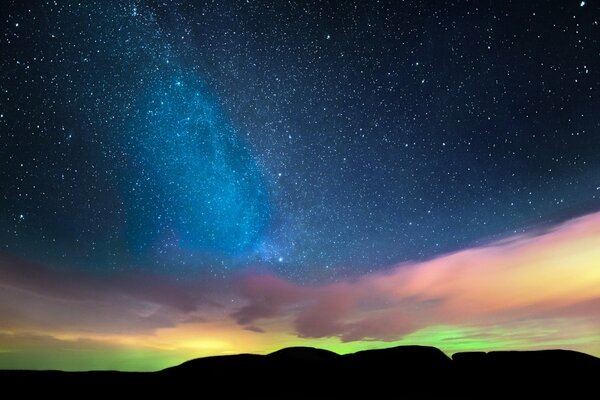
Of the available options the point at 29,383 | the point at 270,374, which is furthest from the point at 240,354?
the point at 29,383

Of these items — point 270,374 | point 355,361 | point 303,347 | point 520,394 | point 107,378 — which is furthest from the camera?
point 303,347

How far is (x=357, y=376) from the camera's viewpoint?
13.5m

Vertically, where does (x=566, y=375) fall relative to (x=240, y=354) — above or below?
below

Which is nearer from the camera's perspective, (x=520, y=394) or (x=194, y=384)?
(x=520, y=394)

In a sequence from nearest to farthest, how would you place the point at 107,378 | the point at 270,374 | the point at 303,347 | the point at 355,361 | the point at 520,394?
the point at 520,394 → the point at 107,378 → the point at 270,374 → the point at 355,361 → the point at 303,347

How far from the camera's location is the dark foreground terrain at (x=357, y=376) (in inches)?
474

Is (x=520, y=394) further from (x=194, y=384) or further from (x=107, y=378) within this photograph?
(x=107, y=378)

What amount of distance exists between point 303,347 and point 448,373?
587 cm

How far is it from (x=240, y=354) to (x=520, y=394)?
409 inches

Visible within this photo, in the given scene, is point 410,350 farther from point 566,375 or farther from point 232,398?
point 232,398

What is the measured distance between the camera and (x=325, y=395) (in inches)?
475

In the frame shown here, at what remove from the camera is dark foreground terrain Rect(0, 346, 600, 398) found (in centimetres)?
1203

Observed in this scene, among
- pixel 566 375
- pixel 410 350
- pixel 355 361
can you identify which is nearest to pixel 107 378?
pixel 355 361

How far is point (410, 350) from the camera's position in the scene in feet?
49.5
